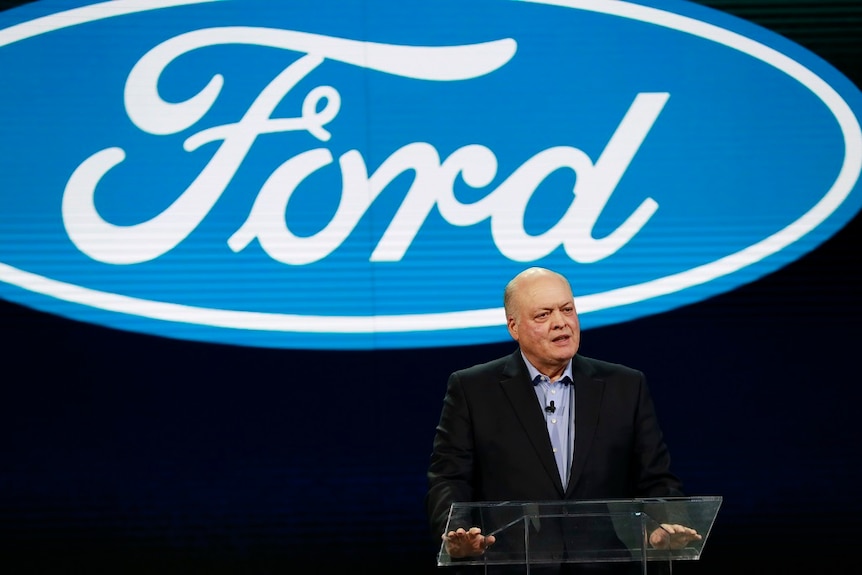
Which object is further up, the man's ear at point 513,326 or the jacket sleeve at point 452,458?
the man's ear at point 513,326

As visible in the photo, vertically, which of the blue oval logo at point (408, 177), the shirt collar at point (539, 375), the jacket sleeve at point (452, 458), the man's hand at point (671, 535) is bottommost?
the man's hand at point (671, 535)

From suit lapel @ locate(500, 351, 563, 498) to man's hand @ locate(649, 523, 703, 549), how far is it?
2.17ft

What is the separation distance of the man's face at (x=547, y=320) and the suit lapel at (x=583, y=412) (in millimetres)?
68

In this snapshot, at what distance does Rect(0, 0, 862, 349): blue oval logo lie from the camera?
467 centimetres

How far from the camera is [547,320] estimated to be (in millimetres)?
3396

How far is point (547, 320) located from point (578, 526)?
34.8 inches

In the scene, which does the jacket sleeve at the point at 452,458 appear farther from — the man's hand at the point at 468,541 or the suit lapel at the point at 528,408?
the man's hand at the point at 468,541

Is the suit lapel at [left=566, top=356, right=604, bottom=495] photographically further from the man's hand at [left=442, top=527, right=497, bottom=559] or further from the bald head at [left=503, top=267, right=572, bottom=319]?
the man's hand at [left=442, top=527, right=497, bottom=559]

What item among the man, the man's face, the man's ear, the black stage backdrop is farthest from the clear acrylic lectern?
the black stage backdrop

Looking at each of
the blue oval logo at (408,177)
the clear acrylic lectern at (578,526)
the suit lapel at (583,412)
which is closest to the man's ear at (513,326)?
the suit lapel at (583,412)

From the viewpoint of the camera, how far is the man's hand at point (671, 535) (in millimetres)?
2656

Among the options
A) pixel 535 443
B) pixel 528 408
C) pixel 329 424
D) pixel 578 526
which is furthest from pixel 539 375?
pixel 329 424

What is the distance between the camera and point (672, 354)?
4.69 m

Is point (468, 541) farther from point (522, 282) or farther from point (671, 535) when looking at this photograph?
point (522, 282)
